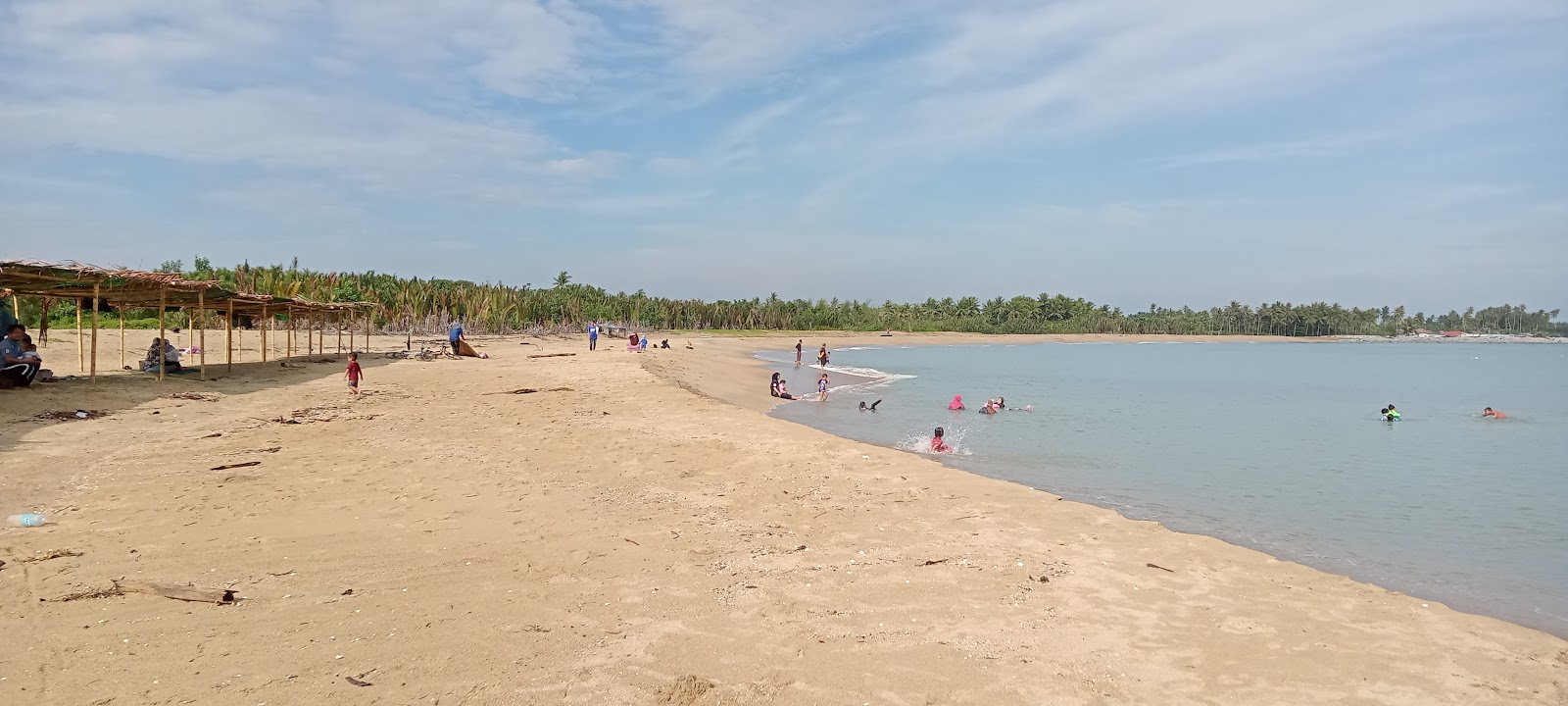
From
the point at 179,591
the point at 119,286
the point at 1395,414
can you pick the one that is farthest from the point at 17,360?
the point at 1395,414

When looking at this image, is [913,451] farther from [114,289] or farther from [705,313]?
[705,313]

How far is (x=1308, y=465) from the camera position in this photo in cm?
1423

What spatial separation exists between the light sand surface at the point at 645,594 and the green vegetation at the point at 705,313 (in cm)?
1658

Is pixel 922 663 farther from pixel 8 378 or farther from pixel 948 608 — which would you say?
pixel 8 378

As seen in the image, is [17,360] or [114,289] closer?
[17,360]

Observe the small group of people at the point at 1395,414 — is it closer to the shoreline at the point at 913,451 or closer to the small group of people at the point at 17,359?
the shoreline at the point at 913,451

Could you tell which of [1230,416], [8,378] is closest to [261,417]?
[8,378]

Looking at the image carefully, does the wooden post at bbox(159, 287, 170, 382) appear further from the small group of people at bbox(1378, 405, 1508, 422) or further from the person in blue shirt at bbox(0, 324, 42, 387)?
the small group of people at bbox(1378, 405, 1508, 422)

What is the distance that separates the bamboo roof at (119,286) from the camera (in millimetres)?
12000

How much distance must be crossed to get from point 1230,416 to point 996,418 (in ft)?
25.6

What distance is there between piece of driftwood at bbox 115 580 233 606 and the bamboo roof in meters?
9.58

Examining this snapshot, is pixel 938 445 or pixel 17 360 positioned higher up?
pixel 17 360

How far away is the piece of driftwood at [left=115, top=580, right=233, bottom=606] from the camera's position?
4.83 metres

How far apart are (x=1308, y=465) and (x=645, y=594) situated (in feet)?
44.6
